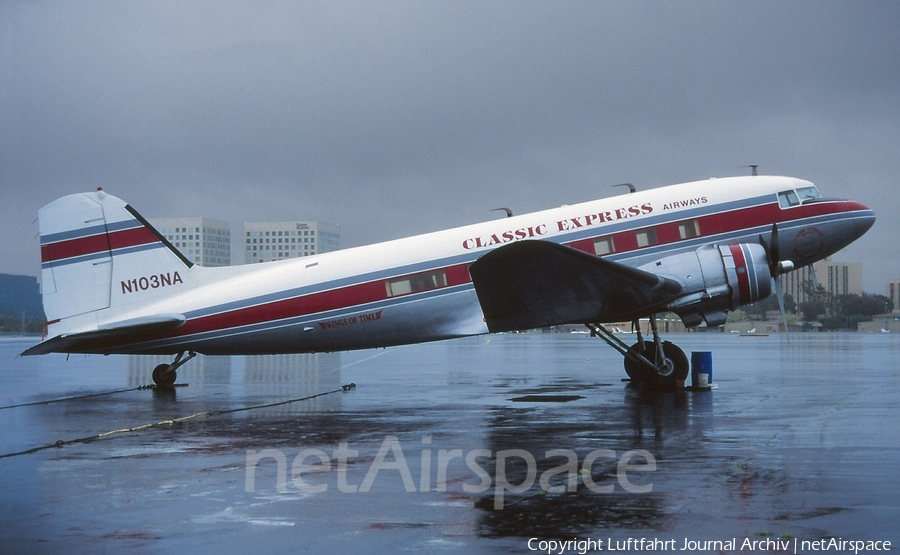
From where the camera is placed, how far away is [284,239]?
43.7 m

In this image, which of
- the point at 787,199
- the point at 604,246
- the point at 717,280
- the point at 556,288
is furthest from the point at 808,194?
the point at 556,288

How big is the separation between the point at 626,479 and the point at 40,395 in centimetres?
1802

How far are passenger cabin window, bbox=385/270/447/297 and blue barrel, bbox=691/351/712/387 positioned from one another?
6.21 m

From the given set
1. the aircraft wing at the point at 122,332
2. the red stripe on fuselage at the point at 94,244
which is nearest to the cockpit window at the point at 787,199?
the aircraft wing at the point at 122,332

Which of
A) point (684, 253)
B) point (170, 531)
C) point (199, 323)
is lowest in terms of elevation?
point (170, 531)

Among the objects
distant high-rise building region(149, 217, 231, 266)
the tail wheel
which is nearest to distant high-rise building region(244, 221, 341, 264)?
distant high-rise building region(149, 217, 231, 266)

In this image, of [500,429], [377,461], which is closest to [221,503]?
[377,461]

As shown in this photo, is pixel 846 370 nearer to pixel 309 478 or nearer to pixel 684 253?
pixel 684 253

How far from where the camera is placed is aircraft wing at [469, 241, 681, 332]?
17.2 metres

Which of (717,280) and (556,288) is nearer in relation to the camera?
(556,288)

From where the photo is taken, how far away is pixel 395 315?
19984 mm

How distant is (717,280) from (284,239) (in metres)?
28.2

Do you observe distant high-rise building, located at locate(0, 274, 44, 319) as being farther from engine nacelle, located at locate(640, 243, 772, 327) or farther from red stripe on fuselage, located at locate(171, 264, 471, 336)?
engine nacelle, located at locate(640, 243, 772, 327)

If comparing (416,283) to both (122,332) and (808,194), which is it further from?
(808,194)
